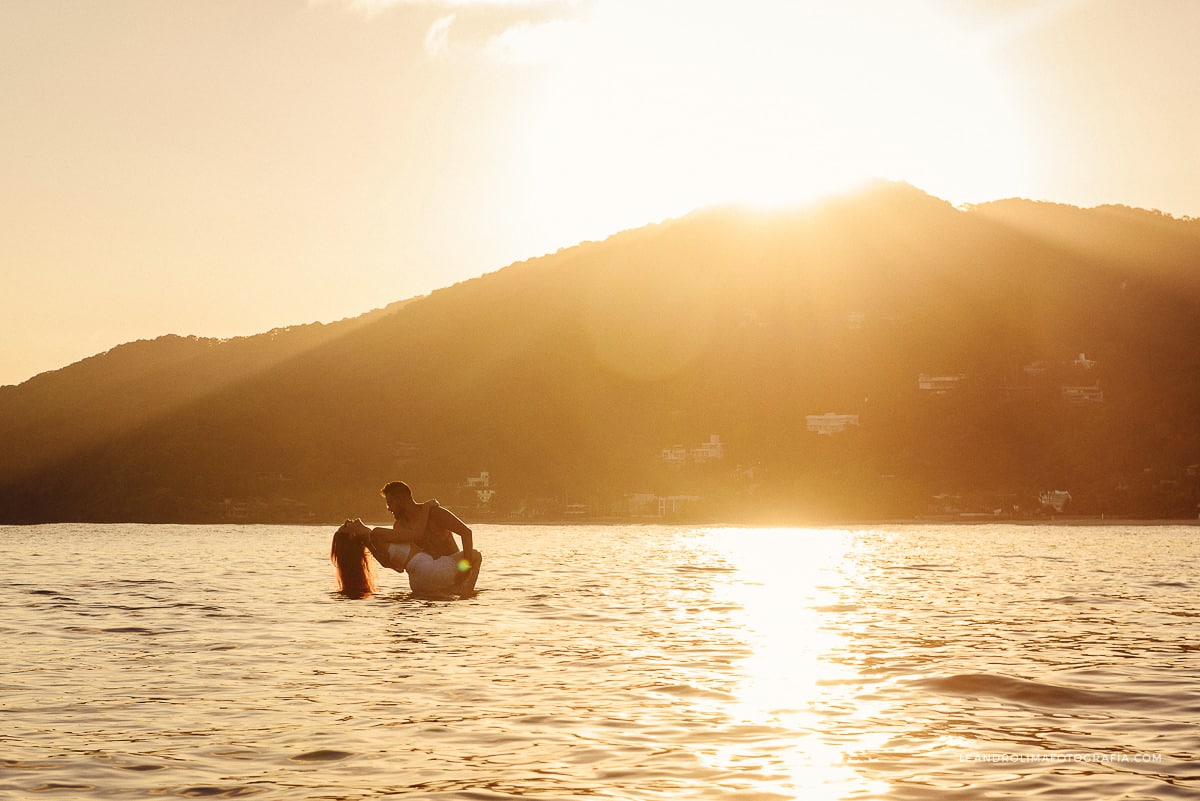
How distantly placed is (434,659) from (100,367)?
656ft

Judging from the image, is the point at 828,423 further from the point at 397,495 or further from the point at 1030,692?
the point at 1030,692

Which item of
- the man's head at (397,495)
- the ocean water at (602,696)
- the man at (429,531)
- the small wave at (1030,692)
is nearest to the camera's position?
the ocean water at (602,696)

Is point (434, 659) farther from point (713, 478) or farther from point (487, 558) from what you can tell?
point (713, 478)

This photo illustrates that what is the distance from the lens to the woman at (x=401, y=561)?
2428 cm

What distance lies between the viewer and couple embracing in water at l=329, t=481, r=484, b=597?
938 inches

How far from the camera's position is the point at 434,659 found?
15438mm

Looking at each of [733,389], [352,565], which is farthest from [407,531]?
[733,389]

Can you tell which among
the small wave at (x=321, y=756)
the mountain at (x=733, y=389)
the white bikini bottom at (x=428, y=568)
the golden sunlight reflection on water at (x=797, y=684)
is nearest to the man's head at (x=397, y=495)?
the white bikini bottom at (x=428, y=568)

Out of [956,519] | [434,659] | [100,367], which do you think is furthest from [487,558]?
[100,367]

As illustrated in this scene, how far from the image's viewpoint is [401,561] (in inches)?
970

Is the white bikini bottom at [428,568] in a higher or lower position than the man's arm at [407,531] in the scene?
lower

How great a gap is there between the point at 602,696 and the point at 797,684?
2.23 metres

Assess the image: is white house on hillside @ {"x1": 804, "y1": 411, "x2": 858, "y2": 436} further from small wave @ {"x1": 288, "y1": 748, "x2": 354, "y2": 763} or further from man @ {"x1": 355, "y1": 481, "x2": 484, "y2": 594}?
small wave @ {"x1": 288, "y1": 748, "x2": 354, "y2": 763}

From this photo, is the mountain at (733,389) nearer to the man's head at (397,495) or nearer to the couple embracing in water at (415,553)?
the couple embracing in water at (415,553)
